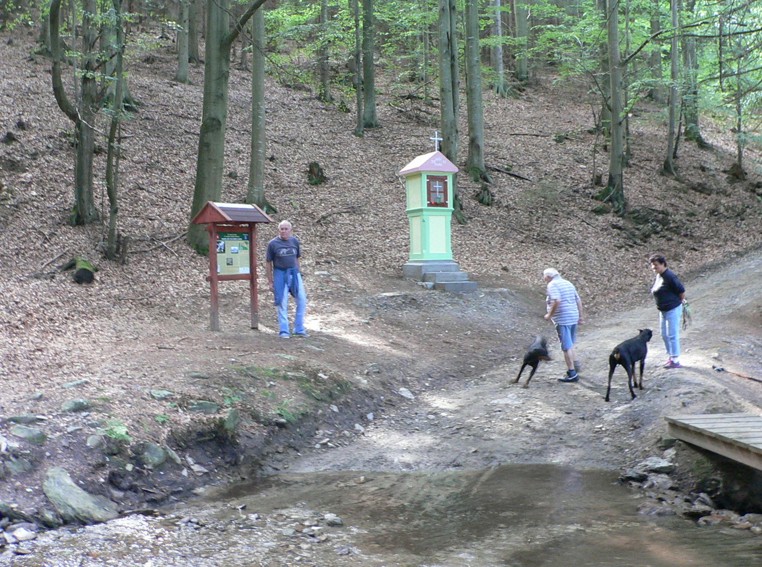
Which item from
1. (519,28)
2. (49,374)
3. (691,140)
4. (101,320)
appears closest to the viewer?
(49,374)

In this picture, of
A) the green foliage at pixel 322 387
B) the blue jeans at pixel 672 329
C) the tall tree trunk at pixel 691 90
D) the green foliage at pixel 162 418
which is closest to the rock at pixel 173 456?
the green foliage at pixel 162 418

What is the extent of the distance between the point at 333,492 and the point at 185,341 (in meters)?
4.22

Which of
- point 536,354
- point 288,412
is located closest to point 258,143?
point 536,354

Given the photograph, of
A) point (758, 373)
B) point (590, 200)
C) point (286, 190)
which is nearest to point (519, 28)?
point (590, 200)

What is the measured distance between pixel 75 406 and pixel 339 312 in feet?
20.2

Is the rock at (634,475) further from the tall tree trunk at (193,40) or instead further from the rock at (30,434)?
the tall tree trunk at (193,40)

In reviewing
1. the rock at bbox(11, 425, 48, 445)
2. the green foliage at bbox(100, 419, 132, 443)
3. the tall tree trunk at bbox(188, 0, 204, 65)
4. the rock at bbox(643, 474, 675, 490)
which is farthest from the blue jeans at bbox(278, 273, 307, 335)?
the tall tree trunk at bbox(188, 0, 204, 65)

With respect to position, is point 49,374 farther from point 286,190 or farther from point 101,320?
point 286,190

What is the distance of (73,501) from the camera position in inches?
219

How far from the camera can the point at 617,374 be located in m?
9.88

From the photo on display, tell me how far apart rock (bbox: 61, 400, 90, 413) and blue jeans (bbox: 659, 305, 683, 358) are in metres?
7.12

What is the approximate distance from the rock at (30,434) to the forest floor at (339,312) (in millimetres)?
54

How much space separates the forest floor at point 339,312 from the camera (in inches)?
283

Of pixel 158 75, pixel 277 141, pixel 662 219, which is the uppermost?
pixel 158 75
